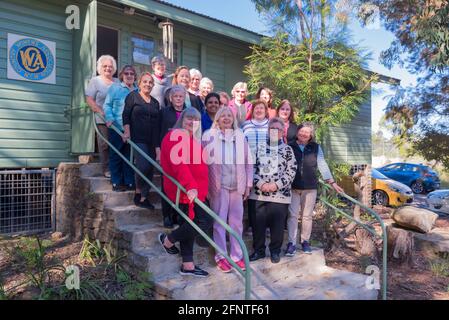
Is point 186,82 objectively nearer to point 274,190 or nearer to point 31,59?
point 274,190

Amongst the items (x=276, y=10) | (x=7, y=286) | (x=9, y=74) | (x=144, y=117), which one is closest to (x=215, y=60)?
(x=276, y=10)

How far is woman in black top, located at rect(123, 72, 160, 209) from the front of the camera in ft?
13.9

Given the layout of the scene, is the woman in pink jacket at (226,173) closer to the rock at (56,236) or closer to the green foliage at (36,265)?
the green foliage at (36,265)

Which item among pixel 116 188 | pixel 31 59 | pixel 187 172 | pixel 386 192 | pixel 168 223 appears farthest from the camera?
pixel 386 192

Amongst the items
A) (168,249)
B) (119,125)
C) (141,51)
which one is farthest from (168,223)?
(141,51)

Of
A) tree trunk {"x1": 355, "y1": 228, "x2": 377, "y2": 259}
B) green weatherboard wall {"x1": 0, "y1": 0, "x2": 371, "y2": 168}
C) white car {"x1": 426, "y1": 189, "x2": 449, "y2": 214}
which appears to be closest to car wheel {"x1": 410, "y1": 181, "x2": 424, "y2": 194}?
white car {"x1": 426, "y1": 189, "x2": 449, "y2": 214}

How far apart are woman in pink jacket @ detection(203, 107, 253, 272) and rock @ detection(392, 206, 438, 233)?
4353mm

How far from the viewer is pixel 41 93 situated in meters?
6.12

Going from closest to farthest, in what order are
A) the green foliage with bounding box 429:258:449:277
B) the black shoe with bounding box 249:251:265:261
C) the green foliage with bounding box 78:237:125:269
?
the green foliage with bounding box 78:237:125:269 → the black shoe with bounding box 249:251:265:261 → the green foliage with bounding box 429:258:449:277

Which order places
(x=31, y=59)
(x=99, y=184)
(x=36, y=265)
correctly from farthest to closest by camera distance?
(x=31, y=59)
(x=99, y=184)
(x=36, y=265)

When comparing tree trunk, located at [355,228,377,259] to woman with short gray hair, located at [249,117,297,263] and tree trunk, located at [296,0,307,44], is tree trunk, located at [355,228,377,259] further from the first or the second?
tree trunk, located at [296,0,307,44]

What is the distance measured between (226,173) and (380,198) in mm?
9606

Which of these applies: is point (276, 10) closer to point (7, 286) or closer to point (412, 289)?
point (412, 289)

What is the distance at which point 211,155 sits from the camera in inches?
150
